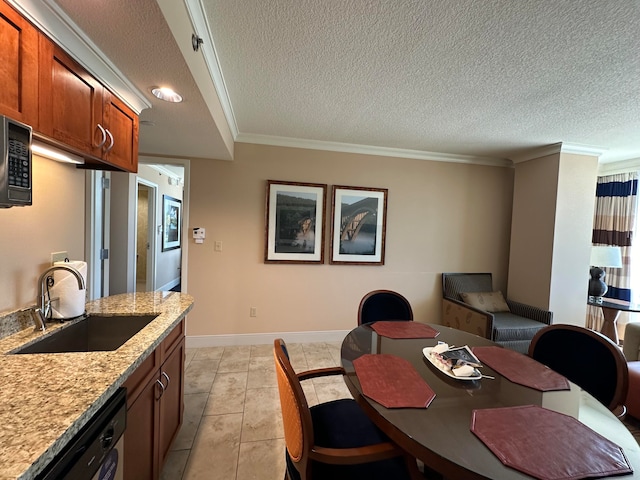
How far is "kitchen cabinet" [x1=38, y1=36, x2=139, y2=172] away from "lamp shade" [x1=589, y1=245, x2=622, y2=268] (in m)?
4.81

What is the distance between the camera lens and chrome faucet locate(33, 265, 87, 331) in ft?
4.20

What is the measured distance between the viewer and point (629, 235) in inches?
139

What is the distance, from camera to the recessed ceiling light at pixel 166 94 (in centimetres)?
163

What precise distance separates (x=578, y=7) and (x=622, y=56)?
0.64 meters

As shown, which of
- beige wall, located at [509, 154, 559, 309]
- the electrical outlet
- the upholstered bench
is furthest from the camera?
beige wall, located at [509, 154, 559, 309]

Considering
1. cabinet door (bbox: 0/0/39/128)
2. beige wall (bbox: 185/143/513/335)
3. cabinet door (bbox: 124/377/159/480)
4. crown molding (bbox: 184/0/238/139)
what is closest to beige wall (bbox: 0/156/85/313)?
cabinet door (bbox: 0/0/39/128)

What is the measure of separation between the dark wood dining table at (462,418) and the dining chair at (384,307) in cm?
80

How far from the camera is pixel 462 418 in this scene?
1.03m

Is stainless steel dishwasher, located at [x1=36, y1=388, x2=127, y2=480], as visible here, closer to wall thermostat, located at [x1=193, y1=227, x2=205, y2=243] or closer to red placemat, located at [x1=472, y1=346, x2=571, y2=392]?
red placemat, located at [x1=472, y1=346, x2=571, y2=392]

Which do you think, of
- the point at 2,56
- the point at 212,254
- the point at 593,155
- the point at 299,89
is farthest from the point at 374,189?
the point at 2,56

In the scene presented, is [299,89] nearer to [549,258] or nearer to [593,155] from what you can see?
[549,258]

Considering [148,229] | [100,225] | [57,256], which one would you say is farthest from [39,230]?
[148,229]

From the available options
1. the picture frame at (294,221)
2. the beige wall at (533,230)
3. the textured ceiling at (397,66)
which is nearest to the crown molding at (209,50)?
the textured ceiling at (397,66)

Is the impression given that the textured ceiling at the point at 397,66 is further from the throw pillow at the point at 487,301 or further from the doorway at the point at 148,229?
the doorway at the point at 148,229
